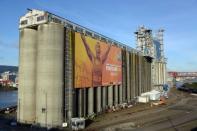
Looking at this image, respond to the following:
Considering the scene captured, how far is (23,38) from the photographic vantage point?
217 ft

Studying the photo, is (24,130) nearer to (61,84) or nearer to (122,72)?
(61,84)

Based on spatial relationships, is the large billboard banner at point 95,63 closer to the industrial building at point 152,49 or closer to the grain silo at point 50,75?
the grain silo at point 50,75

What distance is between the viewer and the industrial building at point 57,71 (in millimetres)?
58938

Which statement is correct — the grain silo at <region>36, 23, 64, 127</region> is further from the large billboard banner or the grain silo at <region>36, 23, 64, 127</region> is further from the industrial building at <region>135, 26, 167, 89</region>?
the industrial building at <region>135, 26, 167, 89</region>

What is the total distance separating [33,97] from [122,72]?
42154mm

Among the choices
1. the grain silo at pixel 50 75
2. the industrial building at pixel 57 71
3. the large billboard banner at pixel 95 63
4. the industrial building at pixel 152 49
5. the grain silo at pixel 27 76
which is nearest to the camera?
the grain silo at pixel 50 75

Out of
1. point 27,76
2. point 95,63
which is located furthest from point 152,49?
point 27,76

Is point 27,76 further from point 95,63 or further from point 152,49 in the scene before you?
point 152,49

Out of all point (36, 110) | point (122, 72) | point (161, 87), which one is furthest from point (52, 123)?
point (161, 87)

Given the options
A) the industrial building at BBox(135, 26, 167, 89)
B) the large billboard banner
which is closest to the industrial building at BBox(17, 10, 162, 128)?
the large billboard banner

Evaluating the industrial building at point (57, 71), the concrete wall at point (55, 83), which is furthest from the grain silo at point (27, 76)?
the concrete wall at point (55, 83)

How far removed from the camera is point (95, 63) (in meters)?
76.0

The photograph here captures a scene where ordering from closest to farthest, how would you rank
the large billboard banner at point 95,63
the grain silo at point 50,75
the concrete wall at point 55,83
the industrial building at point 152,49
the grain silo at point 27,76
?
the grain silo at point 50,75, the concrete wall at point 55,83, the grain silo at point 27,76, the large billboard banner at point 95,63, the industrial building at point 152,49

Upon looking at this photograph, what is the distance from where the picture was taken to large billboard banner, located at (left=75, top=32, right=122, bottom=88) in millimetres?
67312
